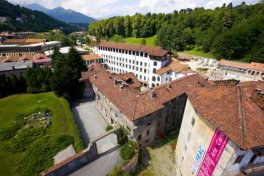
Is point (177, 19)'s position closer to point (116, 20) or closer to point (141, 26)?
point (141, 26)

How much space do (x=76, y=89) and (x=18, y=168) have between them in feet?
86.3

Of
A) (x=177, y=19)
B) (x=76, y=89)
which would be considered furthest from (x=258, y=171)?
(x=177, y=19)

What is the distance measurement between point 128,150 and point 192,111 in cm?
1396

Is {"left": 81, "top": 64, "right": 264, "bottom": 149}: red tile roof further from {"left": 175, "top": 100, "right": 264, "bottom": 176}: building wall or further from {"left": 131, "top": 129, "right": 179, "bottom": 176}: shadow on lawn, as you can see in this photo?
{"left": 131, "top": 129, "right": 179, "bottom": 176}: shadow on lawn

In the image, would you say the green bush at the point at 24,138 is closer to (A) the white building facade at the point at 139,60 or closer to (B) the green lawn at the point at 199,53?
(A) the white building facade at the point at 139,60

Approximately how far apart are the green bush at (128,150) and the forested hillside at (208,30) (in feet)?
235

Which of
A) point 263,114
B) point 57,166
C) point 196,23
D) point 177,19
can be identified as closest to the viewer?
point 263,114

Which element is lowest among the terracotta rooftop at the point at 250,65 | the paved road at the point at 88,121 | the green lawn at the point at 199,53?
the paved road at the point at 88,121

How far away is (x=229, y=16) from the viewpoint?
93688mm

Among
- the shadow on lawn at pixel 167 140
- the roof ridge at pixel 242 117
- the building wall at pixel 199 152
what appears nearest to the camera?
the roof ridge at pixel 242 117

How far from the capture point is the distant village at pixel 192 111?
17656mm

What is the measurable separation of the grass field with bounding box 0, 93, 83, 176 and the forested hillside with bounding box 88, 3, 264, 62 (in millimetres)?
77204

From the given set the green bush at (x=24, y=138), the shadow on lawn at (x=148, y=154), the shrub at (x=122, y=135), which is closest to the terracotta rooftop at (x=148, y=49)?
the shadow on lawn at (x=148, y=154)

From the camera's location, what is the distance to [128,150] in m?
29.2
